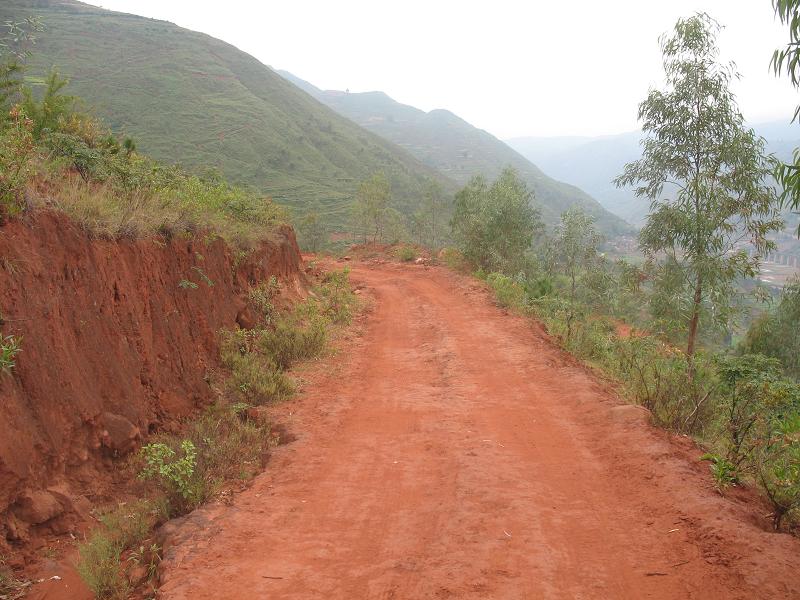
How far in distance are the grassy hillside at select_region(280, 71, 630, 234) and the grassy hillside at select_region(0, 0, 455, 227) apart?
137 ft

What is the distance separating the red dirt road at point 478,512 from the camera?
3811 millimetres

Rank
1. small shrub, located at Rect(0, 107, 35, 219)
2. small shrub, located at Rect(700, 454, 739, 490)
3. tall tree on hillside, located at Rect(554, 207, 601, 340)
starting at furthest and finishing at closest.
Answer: tall tree on hillside, located at Rect(554, 207, 601, 340)
small shrub, located at Rect(700, 454, 739, 490)
small shrub, located at Rect(0, 107, 35, 219)

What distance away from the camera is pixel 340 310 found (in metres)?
13.6

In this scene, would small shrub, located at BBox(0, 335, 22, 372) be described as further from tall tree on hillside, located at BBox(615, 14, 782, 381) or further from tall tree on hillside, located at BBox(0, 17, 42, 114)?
tall tree on hillside, located at BBox(615, 14, 782, 381)

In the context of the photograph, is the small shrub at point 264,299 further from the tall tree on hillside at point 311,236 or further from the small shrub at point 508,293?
the tall tree on hillside at point 311,236

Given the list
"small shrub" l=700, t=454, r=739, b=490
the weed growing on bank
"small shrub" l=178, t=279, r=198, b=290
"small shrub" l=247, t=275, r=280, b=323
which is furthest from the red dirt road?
"small shrub" l=247, t=275, r=280, b=323

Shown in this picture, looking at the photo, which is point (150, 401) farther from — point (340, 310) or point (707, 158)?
point (707, 158)

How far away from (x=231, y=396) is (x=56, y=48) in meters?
67.8

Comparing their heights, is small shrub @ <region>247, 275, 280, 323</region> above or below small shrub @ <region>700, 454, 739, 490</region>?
below

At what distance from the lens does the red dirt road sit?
3811 millimetres

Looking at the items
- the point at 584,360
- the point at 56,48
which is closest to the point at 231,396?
the point at 584,360

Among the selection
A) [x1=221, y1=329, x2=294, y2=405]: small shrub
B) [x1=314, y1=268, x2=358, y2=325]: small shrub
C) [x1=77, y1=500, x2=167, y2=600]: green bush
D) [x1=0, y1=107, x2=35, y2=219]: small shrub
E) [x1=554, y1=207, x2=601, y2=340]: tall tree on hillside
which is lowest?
[x1=77, y1=500, x2=167, y2=600]: green bush

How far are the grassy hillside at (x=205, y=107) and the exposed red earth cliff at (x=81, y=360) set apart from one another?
1636 inches

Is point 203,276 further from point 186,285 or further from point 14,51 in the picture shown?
point 14,51
